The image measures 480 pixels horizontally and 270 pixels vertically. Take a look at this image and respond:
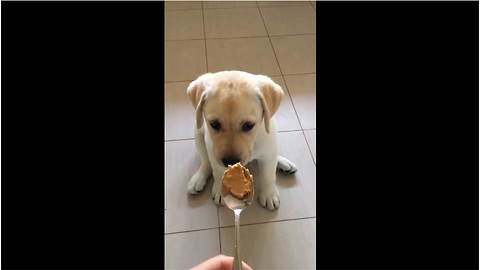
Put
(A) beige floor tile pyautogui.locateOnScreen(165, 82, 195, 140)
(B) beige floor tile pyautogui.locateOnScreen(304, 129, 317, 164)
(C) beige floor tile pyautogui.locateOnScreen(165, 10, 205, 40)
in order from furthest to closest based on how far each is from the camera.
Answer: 1. (C) beige floor tile pyautogui.locateOnScreen(165, 10, 205, 40)
2. (A) beige floor tile pyautogui.locateOnScreen(165, 82, 195, 140)
3. (B) beige floor tile pyautogui.locateOnScreen(304, 129, 317, 164)

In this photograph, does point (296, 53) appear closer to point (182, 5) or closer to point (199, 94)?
point (182, 5)

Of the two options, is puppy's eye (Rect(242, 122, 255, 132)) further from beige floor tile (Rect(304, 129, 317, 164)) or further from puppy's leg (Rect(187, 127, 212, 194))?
beige floor tile (Rect(304, 129, 317, 164))

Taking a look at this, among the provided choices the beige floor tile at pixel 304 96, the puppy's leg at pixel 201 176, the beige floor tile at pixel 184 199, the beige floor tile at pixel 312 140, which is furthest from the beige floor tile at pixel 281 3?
the puppy's leg at pixel 201 176

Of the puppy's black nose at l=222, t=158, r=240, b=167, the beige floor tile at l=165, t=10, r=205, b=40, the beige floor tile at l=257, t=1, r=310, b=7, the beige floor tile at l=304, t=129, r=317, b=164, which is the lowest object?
the puppy's black nose at l=222, t=158, r=240, b=167

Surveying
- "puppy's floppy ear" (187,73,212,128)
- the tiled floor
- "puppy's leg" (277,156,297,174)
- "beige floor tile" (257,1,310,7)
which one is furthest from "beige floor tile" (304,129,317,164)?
"beige floor tile" (257,1,310,7)

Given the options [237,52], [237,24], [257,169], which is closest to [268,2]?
[237,24]

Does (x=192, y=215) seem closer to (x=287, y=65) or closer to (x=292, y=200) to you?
(x=292, y=200)
